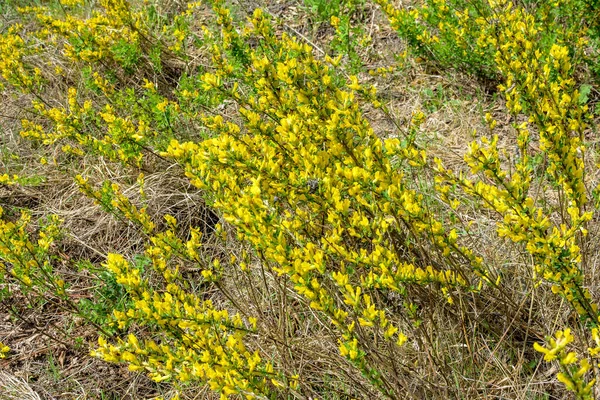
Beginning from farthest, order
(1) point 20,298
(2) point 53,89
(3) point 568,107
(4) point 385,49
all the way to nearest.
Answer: (2) point 53,89 < (4) point 385,49 < (1) point 20,298 < (3) point 568,107

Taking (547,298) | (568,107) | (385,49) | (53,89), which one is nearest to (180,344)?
(547,298)

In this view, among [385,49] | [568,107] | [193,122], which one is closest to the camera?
[568,107]

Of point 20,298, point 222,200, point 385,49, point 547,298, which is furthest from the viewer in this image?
point 385,49

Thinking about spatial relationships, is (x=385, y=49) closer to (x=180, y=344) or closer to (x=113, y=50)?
(x=113, y=50)

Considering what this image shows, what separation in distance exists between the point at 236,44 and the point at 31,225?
2018 mm

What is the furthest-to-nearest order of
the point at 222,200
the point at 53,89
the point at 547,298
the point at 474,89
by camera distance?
1. the point at 53,89
2. the point at 474,89
3. the point at 547,298
4. the point at 222,200

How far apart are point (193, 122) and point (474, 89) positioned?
2.13 m

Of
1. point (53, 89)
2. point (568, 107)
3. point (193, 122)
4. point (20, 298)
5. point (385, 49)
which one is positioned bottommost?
point (20, 298)

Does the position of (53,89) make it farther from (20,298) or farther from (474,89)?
(474,89)

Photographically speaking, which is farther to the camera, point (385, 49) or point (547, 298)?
point (385, 49)

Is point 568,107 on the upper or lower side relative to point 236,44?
upper

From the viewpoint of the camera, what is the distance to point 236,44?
382 centimetres

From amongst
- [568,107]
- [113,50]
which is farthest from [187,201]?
[568,107]

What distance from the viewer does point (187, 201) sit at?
3.98 meters
